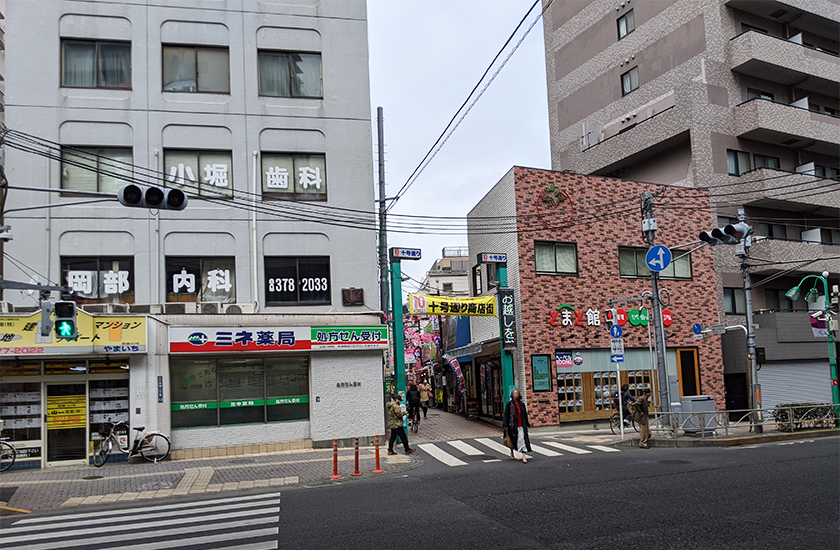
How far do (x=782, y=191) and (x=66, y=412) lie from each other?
101 feet

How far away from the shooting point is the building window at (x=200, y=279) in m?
18.7

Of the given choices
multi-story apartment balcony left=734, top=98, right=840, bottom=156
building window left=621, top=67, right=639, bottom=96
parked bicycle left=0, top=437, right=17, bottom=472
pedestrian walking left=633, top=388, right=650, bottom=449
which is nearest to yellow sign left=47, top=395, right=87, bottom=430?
parked bicycle left=0, top=437, right=17, bottom=472

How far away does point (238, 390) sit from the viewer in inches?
735

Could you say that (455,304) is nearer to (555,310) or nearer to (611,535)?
(555,310)

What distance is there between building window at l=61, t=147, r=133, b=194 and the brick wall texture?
525 inches

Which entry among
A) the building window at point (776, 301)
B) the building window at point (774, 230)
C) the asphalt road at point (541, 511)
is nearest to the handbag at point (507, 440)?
the asphalt road at point (541, 511)

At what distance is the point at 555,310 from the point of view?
2341 cm

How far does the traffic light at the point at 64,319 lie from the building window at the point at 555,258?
613 inches

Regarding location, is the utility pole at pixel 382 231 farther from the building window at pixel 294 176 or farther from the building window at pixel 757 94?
the building window at pixel 757 94

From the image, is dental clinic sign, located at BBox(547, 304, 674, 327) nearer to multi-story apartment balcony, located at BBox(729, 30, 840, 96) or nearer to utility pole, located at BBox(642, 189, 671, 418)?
utility pole, located at BBox(642, 189, 671, 418)

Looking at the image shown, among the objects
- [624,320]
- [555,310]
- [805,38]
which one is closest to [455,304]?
[555,310]

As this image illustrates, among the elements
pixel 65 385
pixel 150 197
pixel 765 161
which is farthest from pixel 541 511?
pixel 765 161

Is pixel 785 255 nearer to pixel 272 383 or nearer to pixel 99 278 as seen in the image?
pixel 272 383

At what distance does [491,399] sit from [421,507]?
1512 cm
